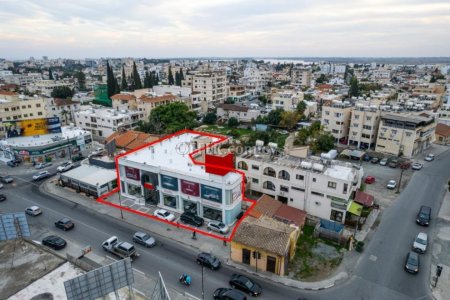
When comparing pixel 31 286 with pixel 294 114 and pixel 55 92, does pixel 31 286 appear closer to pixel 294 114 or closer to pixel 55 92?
pixel 294 114

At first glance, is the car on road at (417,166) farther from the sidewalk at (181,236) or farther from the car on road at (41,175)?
the car on road at (41,175)

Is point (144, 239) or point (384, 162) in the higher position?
point (384, 162)

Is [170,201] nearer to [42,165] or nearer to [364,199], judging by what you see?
[364,199]

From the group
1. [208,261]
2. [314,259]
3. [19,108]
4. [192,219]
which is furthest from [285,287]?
[19,108]

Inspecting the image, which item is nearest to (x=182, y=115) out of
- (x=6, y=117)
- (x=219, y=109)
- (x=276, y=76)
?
(x=219, y=109)

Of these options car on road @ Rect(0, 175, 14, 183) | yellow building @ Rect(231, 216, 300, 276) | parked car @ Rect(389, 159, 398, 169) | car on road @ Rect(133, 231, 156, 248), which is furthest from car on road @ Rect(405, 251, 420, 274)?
car on road @ Rect(0, 175, 14, 183)

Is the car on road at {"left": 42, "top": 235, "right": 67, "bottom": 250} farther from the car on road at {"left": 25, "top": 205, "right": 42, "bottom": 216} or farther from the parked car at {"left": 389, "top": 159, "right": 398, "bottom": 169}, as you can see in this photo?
the parked car at {"left": 389, "top": 159, "right": 398, "bottom": 169}
